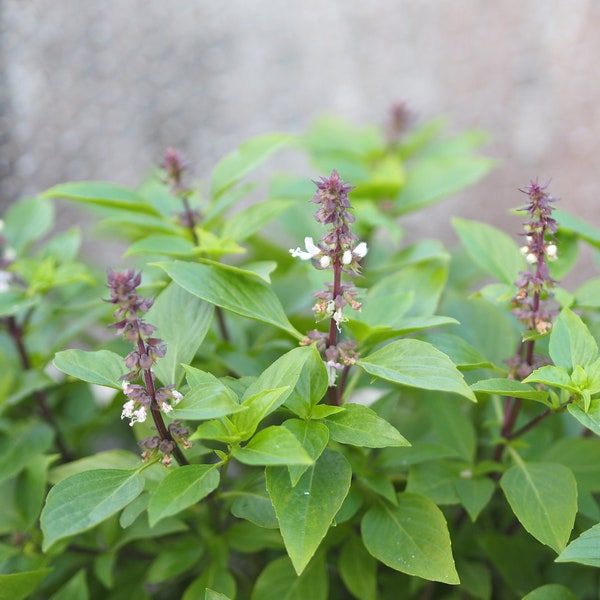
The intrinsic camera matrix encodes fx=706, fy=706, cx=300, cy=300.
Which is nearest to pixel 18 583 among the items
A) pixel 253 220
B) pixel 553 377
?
pixel 253 220

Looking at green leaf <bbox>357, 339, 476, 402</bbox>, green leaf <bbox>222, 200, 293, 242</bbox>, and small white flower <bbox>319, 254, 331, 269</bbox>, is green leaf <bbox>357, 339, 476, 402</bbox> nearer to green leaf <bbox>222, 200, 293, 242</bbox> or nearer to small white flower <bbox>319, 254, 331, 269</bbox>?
small white flower <bbox>319, 254, 331, 269</bbox>

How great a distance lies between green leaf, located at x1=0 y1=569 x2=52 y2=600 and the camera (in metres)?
0.94

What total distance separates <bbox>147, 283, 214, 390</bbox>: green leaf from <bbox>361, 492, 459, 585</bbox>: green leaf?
1.15ft

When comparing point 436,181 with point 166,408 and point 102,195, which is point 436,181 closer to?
point 102,195

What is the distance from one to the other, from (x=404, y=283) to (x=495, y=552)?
1.55 feet

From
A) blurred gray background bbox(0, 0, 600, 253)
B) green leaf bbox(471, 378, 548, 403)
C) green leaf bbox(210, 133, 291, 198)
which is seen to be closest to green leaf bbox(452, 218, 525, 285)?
green leaf bbox(471, 378, 548, 403)

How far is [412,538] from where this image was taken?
3.16 ft

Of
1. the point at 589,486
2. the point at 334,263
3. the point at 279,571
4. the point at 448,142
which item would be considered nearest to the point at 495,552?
the point at 589,486

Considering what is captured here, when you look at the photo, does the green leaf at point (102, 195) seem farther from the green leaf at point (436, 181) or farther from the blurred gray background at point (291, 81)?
the blurred gray background at point (291, 81)

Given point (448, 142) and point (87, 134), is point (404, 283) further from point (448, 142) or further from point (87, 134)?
point (87, 134)

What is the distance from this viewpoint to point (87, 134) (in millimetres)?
2145

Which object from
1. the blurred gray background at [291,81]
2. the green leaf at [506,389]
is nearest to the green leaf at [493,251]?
the green leaf at [506,389]

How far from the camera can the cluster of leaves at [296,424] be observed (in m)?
0.87

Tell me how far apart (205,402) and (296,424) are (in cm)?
13
